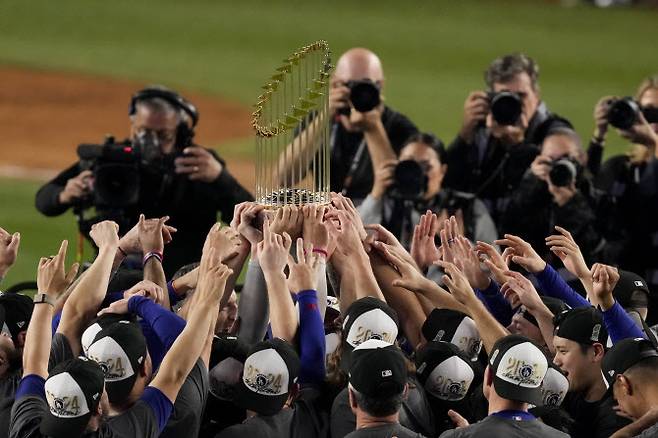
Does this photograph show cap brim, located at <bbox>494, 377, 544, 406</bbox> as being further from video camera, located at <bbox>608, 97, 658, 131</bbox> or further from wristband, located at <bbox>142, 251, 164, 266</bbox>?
video camera, located at <bbox>608, 97, 658, 131</bbox>

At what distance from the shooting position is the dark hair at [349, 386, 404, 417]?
4.73 m

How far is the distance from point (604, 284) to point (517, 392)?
1.03 meters

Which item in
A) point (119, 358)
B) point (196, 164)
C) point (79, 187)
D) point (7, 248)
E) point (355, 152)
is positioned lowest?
point (119, 358)

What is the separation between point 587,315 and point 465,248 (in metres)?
0.88

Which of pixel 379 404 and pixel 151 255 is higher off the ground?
pixel 151 255

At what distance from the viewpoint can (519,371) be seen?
15.8 feet

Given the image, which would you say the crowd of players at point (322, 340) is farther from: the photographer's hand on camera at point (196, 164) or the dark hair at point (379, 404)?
the photographer's hand on camera at point (196, 164)

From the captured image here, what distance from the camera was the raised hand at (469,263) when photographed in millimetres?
6254

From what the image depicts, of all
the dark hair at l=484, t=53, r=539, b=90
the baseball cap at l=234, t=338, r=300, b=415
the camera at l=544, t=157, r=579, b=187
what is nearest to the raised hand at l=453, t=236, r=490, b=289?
the baseball cap at l=234, t=338, r=300, b=415

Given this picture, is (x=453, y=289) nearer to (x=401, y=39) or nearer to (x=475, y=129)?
(x=475, y=129)

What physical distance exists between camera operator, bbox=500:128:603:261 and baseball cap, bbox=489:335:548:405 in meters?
3.22

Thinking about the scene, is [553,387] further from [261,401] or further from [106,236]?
[106,236]

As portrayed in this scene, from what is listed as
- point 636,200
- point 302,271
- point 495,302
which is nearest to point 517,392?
point 302,271

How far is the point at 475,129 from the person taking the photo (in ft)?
29.8
